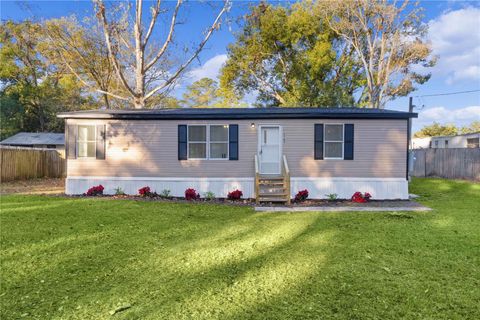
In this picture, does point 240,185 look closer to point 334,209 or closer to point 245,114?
point 245,114

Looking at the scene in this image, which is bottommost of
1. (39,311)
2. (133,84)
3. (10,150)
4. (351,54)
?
(39,311)

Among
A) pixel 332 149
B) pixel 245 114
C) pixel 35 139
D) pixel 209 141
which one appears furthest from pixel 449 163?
pixel 35 139

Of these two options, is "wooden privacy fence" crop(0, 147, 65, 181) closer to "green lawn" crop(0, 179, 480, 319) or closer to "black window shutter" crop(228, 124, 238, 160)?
"green lawn" crop(0, 179, 480, 319)

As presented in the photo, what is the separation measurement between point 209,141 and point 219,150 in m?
0.47

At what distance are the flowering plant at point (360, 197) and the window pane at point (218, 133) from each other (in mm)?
4685

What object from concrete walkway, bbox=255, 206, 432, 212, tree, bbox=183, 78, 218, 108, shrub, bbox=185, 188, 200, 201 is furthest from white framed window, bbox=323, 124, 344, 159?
tree, bbox=183, 78, 218, 108

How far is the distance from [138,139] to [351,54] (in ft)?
61.9

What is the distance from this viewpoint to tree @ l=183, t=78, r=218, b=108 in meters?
37.4

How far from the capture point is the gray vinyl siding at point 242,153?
10570 mm

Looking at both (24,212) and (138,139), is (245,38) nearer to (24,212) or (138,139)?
(138,139)

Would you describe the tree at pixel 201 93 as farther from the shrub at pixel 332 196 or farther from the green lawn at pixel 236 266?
the green lawn at pixel 236 266

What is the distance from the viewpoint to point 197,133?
10.9 meters

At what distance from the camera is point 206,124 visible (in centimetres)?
Answer: 1088

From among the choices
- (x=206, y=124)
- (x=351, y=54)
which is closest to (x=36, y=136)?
(x=206, y=124)
